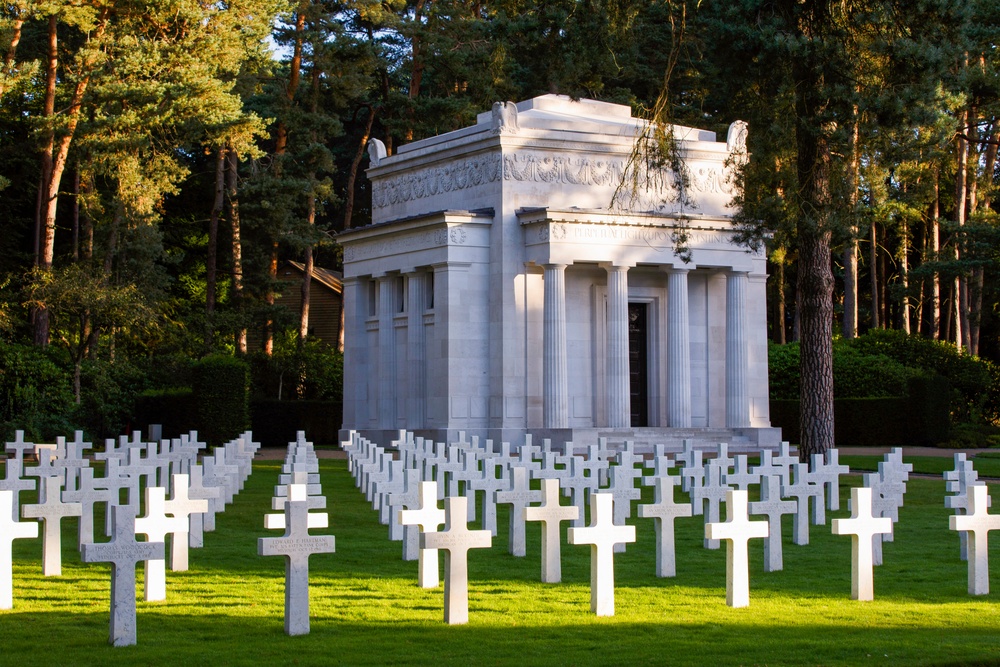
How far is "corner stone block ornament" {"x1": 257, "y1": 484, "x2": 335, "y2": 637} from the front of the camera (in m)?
9.13

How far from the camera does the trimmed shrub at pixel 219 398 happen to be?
37.5 metres

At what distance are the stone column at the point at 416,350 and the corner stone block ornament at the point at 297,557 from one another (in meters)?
27.6

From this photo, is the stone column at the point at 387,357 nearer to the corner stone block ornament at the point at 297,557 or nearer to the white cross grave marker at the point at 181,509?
the white cross grave marker at the point at 181,509

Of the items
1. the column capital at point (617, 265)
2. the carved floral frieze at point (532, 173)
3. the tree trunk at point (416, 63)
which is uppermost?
the tree trunk at point (416, 63)

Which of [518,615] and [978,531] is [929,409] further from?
[518,615]

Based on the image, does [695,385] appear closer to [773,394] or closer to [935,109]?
[773,394]

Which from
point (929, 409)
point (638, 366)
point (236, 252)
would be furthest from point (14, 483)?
point (236, 252)

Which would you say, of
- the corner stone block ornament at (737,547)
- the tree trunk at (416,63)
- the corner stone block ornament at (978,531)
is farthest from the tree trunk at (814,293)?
the tree trunk at (416,63)

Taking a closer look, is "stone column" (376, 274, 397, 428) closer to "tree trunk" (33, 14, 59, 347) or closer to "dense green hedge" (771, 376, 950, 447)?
"tree trunk" (33, 14, 59, 347)

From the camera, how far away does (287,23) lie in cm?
5097

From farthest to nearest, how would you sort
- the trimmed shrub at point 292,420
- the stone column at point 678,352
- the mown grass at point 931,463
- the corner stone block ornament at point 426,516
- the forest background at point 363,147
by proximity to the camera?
1. the trimmed shrub at point 292,420
2. the stone column at point 678,352
3. the mown grass at point 931,463
4. the forest background at point 363,147
5. the corner stone block ornament at point 426,516

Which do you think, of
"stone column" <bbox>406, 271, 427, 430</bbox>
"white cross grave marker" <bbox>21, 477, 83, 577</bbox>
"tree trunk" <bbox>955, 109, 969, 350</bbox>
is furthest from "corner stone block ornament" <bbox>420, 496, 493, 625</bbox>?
"tree trunk" <bbox>955, 109, 969, 350</bbox>

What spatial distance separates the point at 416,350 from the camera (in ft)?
121

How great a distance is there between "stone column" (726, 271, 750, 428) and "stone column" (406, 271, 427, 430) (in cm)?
833
